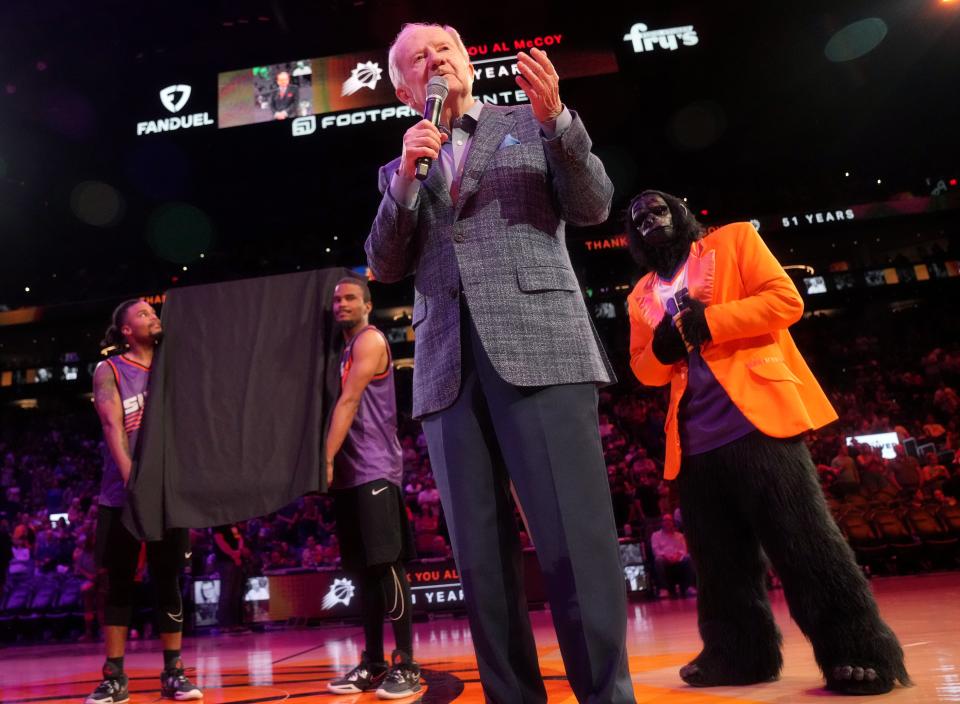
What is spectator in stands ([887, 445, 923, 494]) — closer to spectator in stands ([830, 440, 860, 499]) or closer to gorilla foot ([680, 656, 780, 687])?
spectator in stands ([830, 440, 860, 499])

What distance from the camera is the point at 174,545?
3.60m

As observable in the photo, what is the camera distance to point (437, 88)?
5.33 feet

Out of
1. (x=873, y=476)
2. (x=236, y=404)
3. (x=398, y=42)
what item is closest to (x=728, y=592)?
(x=398, y=42)

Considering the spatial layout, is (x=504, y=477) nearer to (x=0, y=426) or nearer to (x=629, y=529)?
(x=629, y=529)

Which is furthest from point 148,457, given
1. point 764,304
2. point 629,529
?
point 629,529

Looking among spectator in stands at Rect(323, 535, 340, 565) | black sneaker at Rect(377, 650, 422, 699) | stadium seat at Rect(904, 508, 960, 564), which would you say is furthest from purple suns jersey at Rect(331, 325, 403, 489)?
stadium seat at Rect(904, 508, 960, 564)

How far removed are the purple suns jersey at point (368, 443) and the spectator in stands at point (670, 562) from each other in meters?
5.03

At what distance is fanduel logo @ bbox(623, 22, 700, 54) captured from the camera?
13891mm

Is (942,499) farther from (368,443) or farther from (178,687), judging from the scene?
(178,687)

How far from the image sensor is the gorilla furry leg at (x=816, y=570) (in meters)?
2.19

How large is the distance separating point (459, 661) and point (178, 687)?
5.18 ft

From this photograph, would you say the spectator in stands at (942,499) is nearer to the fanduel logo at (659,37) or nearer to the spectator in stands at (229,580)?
the spectator in stands at (229,580)

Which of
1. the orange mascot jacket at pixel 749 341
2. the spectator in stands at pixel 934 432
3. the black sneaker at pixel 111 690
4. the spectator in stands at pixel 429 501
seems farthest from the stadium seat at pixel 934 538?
the black sneaker at pixel 111 690

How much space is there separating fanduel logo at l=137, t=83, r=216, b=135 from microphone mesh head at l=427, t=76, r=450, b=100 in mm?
14080
